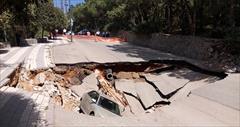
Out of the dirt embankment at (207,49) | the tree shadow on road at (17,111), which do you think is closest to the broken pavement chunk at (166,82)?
the dirt embankment at (207,49)

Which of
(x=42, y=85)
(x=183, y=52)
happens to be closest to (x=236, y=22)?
(x=183, y=52)

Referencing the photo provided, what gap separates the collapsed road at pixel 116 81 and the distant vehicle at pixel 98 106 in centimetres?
79

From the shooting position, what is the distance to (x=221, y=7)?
80.0 ft

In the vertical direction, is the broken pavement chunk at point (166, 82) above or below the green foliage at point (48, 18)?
below

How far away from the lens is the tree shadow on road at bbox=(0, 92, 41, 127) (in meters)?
10.9

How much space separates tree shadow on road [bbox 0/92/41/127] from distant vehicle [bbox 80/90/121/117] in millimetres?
2118

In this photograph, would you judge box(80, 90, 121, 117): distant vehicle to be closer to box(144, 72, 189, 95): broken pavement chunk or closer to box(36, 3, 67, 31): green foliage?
box(144, 72, 189, 95): broken pavement chunk

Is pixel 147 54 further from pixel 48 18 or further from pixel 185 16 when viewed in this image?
pixel 48 18

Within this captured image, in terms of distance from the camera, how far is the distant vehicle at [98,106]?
14570 mm

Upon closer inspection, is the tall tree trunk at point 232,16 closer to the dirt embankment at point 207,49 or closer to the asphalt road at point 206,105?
the dirt embankment at point 207,49

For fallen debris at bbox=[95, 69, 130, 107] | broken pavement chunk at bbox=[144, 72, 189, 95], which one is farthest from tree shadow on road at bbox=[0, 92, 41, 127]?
broken pavement chunk at bbox=[144, 72, 189, 95]

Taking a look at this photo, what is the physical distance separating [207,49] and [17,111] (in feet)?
50.1

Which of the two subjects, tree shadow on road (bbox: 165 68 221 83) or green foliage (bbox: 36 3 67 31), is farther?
green foliage (bbox: 36 3 67 31)

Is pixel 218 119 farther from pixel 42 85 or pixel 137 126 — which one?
pixel 42 85
